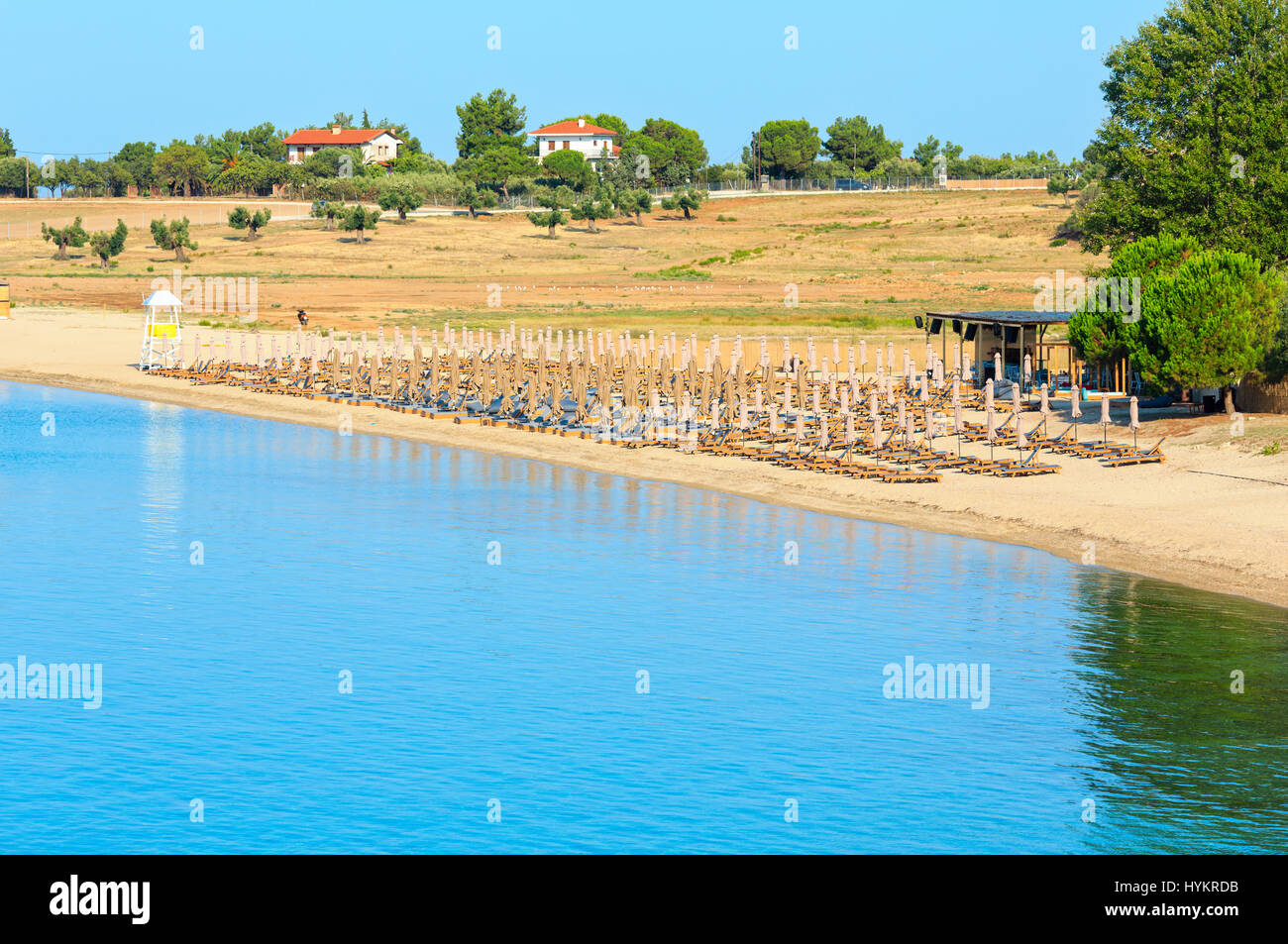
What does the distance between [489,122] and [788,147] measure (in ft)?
119

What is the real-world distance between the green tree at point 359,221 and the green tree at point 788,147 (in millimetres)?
77168

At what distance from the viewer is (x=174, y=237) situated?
359ft

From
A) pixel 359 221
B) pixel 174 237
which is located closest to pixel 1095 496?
pixel 174 237

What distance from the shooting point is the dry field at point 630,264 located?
7488 cm

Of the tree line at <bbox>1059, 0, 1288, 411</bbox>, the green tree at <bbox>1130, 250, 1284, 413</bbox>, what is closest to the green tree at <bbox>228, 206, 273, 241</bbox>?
the tree line at <bbox>1059, 0, 1288, 411</bbox>

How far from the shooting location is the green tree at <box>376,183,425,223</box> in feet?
417

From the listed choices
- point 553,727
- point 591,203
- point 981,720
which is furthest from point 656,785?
point 591,203

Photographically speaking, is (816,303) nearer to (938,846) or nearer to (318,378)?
(318,378)

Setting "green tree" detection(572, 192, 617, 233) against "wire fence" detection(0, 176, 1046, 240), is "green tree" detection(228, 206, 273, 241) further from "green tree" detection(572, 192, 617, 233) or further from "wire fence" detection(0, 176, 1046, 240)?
"green tree" detection(572, 192, 617, 233)

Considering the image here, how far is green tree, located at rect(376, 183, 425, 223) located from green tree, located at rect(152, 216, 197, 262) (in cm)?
2040

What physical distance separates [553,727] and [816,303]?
65446 mm

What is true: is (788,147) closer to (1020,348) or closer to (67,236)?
(67,236)

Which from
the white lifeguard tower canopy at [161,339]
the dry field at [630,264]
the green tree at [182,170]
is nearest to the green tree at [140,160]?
the green tree at [182,170]

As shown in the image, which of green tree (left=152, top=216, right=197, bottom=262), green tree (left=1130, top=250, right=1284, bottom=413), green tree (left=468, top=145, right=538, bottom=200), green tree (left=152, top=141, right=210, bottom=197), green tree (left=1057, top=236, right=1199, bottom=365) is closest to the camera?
green tree (left=1130, top=250, right=1284, bottom=413)
